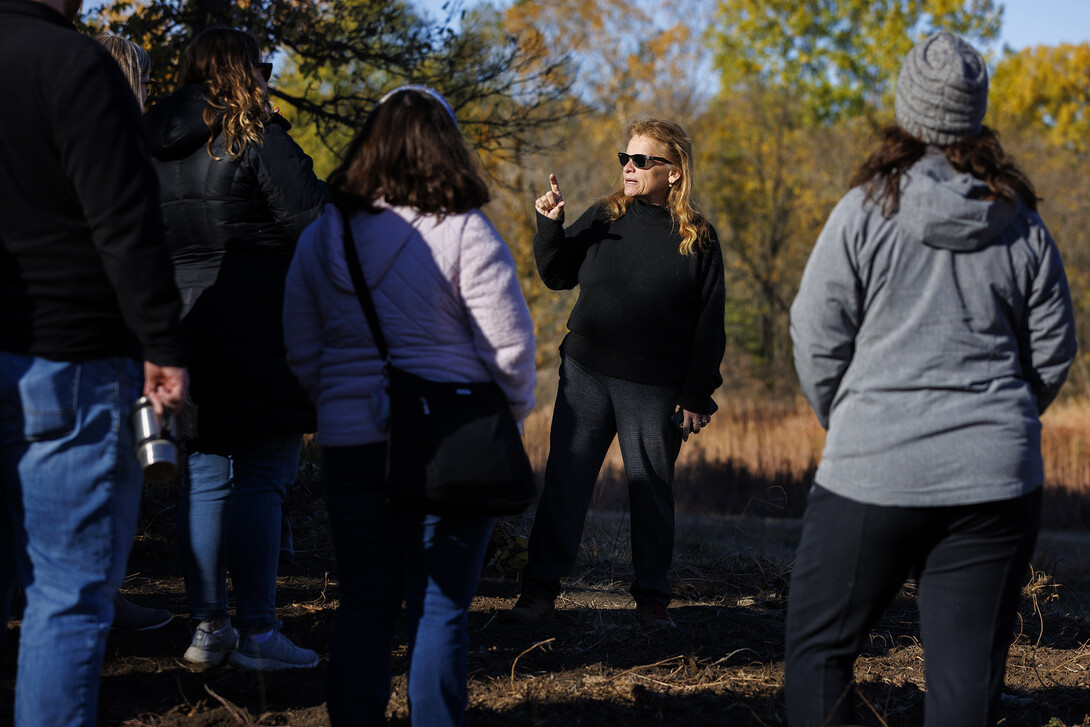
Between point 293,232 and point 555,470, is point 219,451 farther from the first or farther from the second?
point 555,470

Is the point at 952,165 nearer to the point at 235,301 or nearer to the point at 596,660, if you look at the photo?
the point at 235,301

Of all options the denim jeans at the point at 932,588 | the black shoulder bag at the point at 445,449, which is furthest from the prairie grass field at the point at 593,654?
Answer: the black shoulder bag at the point at 445,449

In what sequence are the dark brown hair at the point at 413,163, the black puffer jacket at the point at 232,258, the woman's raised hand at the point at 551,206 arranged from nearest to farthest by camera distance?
the dark brown hair at the point at 413,163 < the black puffer jacket at the point at 232,258 < the woman's raised hand at the point at 551,206

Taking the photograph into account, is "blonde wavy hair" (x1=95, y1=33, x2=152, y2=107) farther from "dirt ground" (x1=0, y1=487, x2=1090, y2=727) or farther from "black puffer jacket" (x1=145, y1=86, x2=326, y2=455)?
"dirt ground" (x1=0, y1=487, x2=1090, y2=727)

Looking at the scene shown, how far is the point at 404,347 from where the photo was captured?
89.7 inches

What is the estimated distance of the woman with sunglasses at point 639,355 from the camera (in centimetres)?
386

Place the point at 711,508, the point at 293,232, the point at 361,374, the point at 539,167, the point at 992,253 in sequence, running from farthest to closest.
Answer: the point at 539,167 → the point at 711,508 → the point at 293,232 → the point at 361,374 → the point at 992,253

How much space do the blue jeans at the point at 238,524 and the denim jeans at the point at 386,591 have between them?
85 cm

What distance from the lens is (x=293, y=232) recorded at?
3.05 meters

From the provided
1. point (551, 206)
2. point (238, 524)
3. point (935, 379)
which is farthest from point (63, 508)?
point (551, 206)

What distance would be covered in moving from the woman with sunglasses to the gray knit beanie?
168 cm

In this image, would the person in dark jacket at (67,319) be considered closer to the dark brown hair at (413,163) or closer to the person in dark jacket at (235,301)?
the dark brown hair at (413,163)

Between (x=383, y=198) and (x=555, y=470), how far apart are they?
185cm

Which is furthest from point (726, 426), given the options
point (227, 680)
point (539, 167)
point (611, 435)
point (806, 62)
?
point (806, 62)
